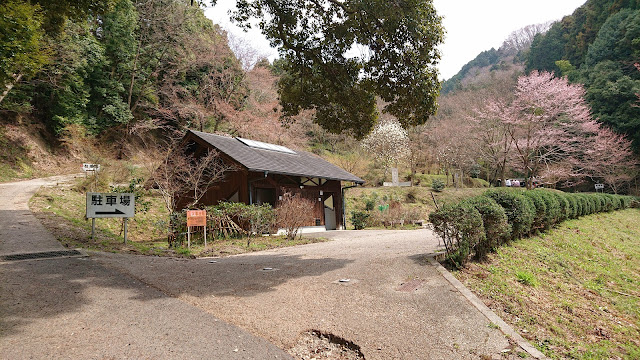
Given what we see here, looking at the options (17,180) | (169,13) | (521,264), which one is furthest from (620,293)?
(169,13)

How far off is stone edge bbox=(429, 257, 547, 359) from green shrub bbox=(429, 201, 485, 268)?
15.4 inches

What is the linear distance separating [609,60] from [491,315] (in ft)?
133

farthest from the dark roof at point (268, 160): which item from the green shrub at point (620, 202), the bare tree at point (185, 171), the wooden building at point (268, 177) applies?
the green shrub at point (620, 202)

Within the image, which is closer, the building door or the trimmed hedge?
the trimmed hedge

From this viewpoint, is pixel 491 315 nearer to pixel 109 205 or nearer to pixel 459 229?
pixel 459 229

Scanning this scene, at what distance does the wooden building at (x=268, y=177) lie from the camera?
12227mm

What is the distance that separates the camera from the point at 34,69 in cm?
841

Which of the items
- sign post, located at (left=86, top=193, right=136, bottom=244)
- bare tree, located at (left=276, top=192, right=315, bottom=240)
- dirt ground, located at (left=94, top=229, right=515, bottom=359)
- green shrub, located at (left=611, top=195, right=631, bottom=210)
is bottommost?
dirt ground, located at (left=94, top=229, right=515, bottom=359)

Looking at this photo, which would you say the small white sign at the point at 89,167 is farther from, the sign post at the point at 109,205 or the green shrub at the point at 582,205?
the green shrub at the point at 582,205

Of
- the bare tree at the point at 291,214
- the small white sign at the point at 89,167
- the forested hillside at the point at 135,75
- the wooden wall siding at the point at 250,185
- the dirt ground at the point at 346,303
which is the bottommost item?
the dirt ground at the point at 346,303

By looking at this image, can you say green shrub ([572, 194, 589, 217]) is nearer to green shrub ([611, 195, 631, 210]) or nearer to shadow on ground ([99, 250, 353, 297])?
green shrub ([611, 195, 631, 210])

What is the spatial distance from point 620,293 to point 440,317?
4415 mm

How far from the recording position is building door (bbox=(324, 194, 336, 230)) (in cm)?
1706

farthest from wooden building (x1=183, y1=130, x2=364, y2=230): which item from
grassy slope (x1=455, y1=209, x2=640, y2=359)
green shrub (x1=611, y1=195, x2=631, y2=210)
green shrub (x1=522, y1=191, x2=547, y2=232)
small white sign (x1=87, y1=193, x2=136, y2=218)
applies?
green shrub (x1=611, y1=195, x2=631, y2=210)
